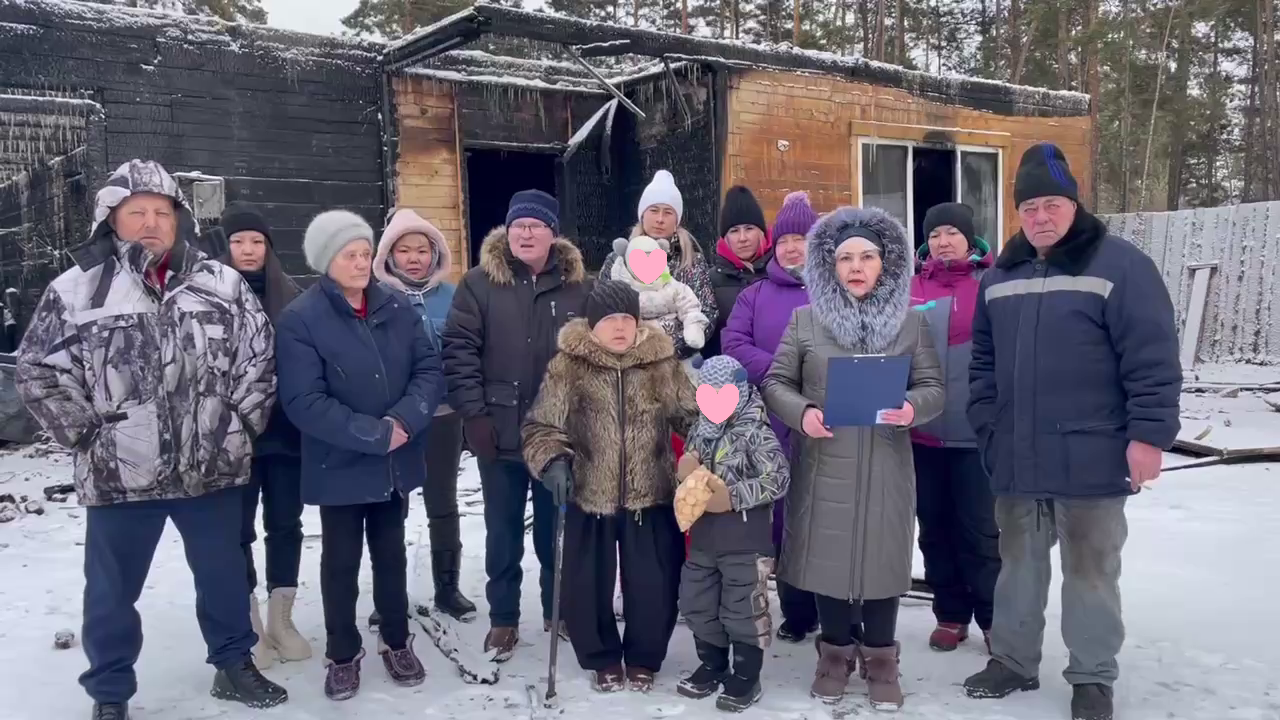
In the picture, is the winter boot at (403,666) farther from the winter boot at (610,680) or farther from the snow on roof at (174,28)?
the snow on roof at (174,28)

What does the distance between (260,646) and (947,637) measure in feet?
9.28

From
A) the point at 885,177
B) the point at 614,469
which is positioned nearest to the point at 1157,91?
the point at 885,177

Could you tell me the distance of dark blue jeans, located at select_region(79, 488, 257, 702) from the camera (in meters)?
2.90

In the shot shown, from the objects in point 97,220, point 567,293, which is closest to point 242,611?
point 97,220

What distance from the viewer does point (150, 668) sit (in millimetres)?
3443

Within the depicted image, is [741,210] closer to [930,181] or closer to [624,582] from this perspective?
[624,582]

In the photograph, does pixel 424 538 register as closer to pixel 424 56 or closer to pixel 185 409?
pixel 185 409

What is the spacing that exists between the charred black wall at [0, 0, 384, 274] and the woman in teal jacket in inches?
170

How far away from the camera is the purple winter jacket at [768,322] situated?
3.47 metres

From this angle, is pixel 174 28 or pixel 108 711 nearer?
pixel 108 711

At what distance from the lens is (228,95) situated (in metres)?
7.29

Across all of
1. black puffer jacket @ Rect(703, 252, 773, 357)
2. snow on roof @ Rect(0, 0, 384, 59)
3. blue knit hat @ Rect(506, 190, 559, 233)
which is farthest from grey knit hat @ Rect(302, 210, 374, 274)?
snow on roof @ Rect(0, 0, 384, 59)

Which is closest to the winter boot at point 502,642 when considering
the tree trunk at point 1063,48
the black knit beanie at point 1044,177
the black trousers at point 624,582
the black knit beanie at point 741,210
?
the black trousers at point 624,582

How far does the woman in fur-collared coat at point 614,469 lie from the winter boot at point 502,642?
42 centimetres
